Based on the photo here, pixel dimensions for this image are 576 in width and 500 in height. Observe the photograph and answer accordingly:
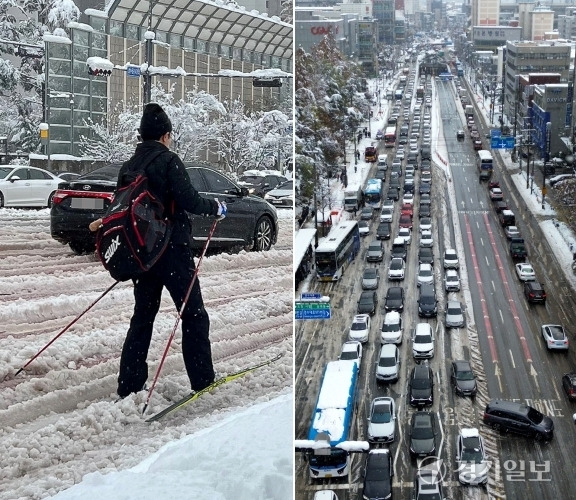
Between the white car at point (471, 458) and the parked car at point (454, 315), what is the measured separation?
1.81m

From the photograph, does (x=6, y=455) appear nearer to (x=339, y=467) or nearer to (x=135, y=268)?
(x=135, y=268)

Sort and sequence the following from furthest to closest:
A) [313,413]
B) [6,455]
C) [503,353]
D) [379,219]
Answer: [379,219], [503,353], [313,413], [6,455]

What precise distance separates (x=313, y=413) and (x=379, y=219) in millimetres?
4420

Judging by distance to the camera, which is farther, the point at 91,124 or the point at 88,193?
the point at 91,124

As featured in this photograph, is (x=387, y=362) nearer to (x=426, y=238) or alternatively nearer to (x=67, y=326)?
(x=426, y=238)

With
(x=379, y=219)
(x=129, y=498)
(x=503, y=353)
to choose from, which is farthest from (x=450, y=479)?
(x=129, y=498)

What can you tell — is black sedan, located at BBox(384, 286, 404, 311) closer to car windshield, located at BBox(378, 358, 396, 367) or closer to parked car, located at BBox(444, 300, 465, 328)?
parked car, located at BBox(444, 300, 465, 328)

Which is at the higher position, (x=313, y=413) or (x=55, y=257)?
(x=55, y=257)

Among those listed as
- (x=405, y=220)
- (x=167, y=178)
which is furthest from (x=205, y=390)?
(x=405, y=220)

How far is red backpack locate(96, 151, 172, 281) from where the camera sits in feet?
4.49

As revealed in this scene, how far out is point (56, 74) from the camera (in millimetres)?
1534

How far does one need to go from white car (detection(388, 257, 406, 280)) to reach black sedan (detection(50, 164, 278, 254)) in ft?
20.5

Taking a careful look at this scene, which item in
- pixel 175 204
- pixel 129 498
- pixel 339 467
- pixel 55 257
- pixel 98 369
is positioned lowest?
pixel 339 467

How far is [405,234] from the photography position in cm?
916
